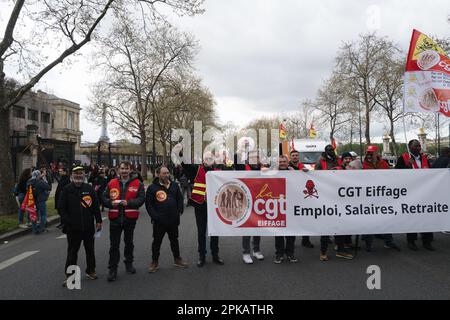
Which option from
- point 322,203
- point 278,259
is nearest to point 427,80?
point 322,203

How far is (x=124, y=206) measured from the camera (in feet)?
19.4

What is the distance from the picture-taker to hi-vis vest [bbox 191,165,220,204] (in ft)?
21.2

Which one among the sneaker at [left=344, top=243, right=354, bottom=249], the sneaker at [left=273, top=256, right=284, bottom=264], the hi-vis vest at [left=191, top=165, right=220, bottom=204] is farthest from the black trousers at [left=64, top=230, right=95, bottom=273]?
the sneaker at [left=344, top=243, right=354, bottom=249]

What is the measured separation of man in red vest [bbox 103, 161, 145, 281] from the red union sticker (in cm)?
144

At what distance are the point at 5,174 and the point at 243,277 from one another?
10238 millimetres

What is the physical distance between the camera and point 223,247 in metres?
7.67

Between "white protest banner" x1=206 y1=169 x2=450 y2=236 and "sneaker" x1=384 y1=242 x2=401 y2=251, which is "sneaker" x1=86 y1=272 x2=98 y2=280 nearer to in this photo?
"white protest banner" x1=206 y1=169 x2=450 y2=236

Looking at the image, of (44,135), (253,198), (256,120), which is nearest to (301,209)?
(253,198)

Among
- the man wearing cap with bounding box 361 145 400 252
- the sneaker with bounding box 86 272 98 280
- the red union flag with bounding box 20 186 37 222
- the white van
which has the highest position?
the white van

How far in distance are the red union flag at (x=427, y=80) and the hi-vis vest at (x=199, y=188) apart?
4682 millimetres

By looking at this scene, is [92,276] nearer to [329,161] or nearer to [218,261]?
[218,261]

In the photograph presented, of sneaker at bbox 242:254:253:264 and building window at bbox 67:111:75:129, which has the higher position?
building window at bbox 67:111:75:129
